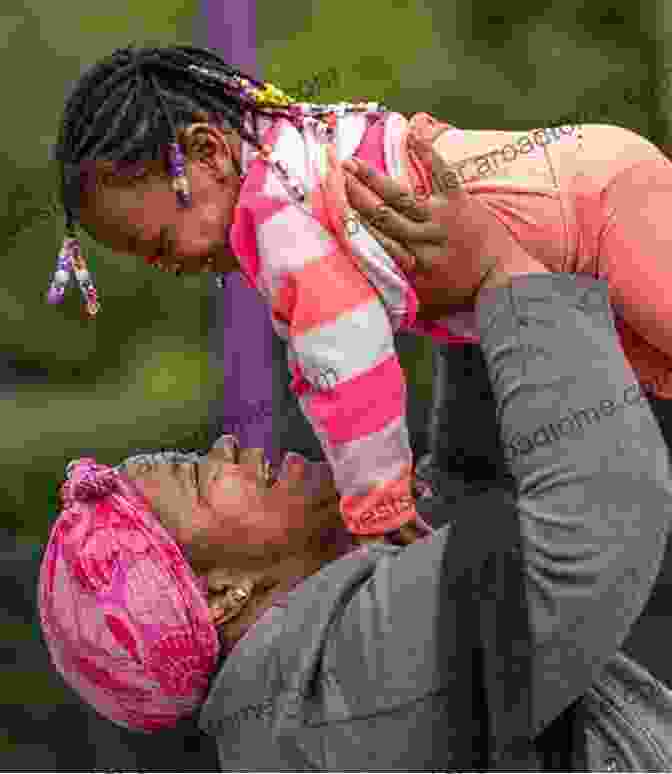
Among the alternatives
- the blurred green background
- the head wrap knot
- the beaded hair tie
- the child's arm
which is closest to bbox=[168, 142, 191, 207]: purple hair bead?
the beaded hair tie

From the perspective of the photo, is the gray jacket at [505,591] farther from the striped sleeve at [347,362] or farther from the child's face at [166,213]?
the child's face at [166,213]

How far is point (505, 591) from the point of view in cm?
92

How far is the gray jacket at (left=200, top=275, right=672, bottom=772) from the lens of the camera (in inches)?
35.7

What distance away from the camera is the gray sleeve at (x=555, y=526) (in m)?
0.90

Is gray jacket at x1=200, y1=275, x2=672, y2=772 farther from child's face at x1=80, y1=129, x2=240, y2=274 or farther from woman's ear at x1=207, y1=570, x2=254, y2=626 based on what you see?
child's face at x1=80, y1=129, x2=240, y2=274

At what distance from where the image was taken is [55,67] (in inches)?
61.6

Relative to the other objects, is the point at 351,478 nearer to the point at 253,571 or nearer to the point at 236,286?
the point at 253,571

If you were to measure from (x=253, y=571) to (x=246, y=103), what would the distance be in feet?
1.19

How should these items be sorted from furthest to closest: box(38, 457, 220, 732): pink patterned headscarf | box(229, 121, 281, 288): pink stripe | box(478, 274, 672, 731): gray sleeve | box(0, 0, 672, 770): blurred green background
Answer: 1. box(0, 0, 672, 770): blurred green background
2. box(229, 121, 281, 288): pink stripe
3. box(38, 457, 220, 732): pink patterned headscarf
4. box(478, 274, 672, 731): gray sleeve

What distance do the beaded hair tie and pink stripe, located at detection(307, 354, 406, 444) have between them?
148 millimetres

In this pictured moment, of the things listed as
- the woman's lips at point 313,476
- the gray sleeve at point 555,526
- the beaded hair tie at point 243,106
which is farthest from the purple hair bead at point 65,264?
the gray sleeve at point 555,526

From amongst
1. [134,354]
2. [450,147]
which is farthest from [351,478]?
[134,354]

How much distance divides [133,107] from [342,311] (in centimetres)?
21

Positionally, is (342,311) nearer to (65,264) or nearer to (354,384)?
(354,384)
